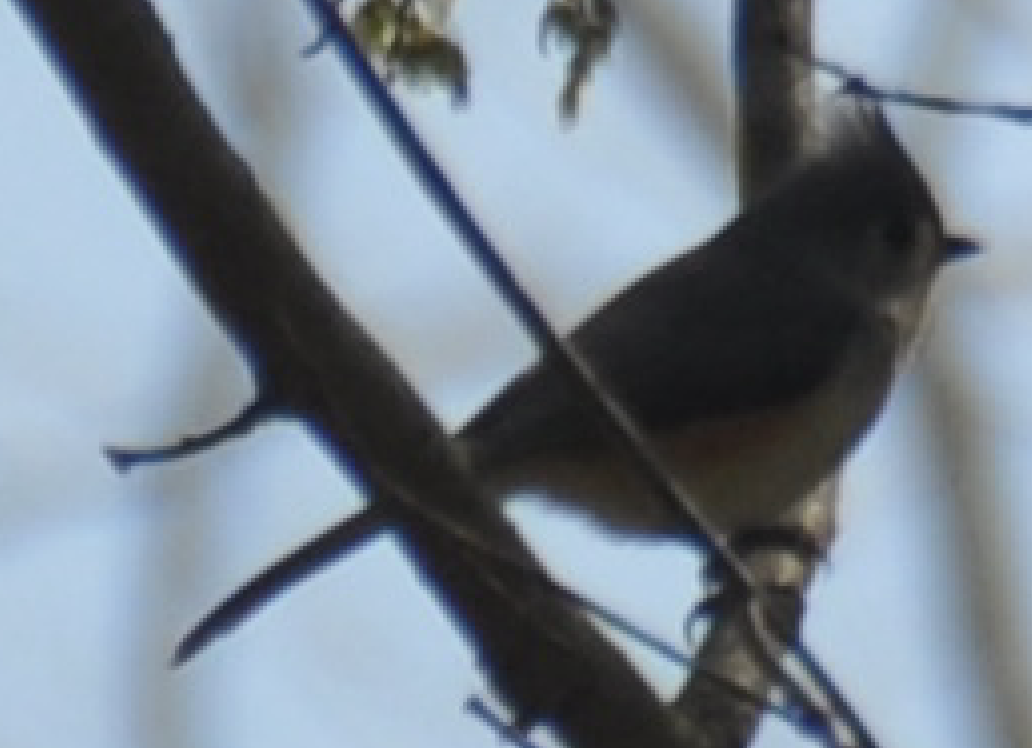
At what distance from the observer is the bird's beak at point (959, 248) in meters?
4.46

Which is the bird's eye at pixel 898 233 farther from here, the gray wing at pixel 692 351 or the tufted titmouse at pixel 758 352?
the gray wing at pixel 692 351

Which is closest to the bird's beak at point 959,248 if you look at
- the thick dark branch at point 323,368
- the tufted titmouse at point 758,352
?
the tufted titmouse at point 758,352

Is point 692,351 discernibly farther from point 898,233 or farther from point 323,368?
point 323,368

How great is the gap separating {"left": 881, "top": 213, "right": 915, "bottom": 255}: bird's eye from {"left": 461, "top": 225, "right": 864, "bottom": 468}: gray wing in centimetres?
14

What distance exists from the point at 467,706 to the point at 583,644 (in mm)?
184

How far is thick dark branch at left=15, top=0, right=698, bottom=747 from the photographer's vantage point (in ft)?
7.27

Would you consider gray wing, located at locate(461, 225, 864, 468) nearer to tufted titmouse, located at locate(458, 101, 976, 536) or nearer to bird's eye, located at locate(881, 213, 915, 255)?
tufted titmouse, located at locate(458, 101, 976, 536)

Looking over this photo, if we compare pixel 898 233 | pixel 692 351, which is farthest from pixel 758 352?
pixel 898 233

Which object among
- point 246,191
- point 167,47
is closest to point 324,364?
point 246,191

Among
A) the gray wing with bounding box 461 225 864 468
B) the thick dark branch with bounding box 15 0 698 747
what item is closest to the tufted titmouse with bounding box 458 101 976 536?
the gray wing with bounding box 461 225 864 468

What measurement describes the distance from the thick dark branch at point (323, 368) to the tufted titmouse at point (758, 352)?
55.6 inches

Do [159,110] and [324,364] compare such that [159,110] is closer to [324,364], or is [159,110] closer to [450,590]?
[324,364]

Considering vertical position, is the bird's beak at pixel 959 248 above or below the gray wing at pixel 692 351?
below

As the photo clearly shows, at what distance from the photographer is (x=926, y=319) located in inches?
180
